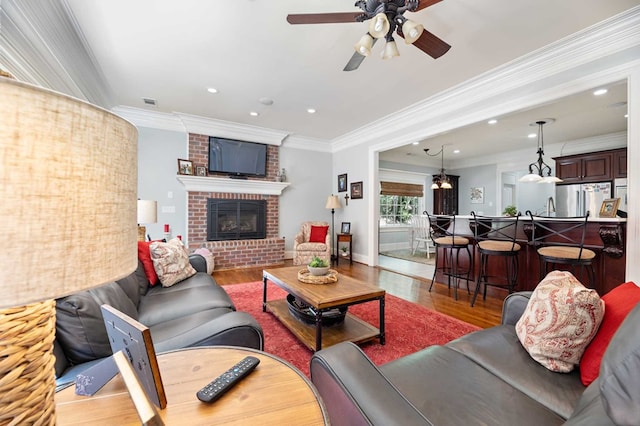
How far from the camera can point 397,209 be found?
25.5 ft

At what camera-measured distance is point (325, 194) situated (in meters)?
6.30

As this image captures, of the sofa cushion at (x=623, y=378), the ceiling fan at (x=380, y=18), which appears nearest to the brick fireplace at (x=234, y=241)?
the ceiling fan at (x=380, y=18)

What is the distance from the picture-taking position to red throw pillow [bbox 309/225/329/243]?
5.46 m

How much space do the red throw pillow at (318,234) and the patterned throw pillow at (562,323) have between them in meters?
4.32

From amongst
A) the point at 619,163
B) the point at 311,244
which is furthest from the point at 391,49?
the point at 619,163

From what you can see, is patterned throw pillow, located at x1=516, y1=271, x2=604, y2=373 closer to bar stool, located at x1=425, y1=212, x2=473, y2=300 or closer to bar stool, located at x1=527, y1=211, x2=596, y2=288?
bar stool, located at x1=527, y1=211, x2=596, y2=288

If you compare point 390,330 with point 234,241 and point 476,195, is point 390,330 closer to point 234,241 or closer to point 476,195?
point 234,241

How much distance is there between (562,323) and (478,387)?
0.43 m

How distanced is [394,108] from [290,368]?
4198mm

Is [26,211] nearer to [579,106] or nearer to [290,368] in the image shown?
[290,368]

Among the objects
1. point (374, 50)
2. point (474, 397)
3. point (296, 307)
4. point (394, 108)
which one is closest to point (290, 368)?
point (474, 397)

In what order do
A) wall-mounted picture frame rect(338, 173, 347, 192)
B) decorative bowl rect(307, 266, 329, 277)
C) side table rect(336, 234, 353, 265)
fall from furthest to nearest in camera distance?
wall-mounted picture frame rect(338, 173, 347, 192) < side table rect(336, 234, 353, 265) < decorative bowl rect(307, 266, 329, 277)

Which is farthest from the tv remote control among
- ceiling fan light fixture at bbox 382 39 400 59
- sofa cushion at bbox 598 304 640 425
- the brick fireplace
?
the brick fireplace

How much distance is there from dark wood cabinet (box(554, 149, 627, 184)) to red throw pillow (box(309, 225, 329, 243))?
16.1ft
